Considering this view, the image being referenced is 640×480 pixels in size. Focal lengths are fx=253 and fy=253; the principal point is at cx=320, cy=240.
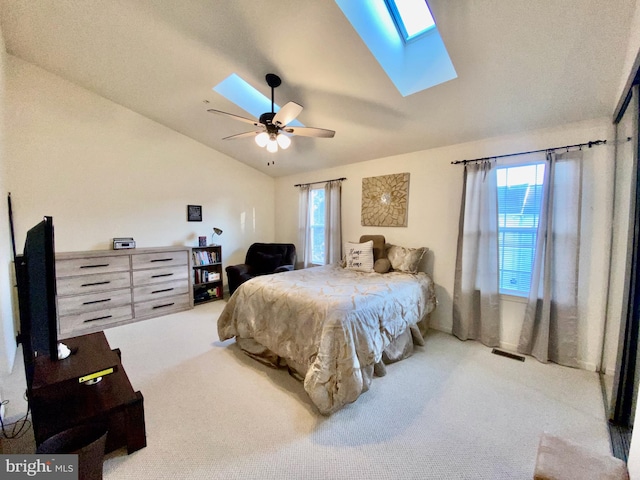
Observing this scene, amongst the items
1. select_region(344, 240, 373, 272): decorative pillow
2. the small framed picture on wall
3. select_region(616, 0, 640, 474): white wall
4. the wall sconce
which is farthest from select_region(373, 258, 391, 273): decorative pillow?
the small framed picture on wall

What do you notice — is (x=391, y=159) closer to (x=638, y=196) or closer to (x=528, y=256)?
(x=528, y=256)

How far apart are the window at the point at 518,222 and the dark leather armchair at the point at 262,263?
116 inches

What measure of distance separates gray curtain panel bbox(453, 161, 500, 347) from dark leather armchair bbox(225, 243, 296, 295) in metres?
2.52

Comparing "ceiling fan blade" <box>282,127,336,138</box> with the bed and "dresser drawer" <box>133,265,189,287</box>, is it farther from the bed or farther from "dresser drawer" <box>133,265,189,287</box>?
"dresser drawer" <box>133,265,189,287</box>

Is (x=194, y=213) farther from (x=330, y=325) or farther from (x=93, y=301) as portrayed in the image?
(x=330, y=325)

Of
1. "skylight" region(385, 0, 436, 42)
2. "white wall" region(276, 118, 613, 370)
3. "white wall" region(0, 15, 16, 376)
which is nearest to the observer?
"skylight" region(385, 0, 436, 42)

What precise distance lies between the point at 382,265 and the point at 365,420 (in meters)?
1.82

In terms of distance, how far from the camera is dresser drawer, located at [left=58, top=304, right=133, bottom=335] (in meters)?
2.93

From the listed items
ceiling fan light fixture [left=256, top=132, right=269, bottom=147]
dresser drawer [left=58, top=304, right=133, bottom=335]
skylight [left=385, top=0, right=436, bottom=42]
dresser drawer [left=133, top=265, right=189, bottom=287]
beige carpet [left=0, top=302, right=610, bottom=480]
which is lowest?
beige carpet [left=0, top=302, right=610, bottom=480]

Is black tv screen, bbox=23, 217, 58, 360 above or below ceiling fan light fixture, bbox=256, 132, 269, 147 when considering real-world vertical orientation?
below

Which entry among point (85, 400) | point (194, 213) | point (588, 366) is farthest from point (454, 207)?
point (194, 213)

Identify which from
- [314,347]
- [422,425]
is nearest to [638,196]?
[422,425]

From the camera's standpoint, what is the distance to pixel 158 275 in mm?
3570

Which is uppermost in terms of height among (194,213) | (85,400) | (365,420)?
(194,213)
